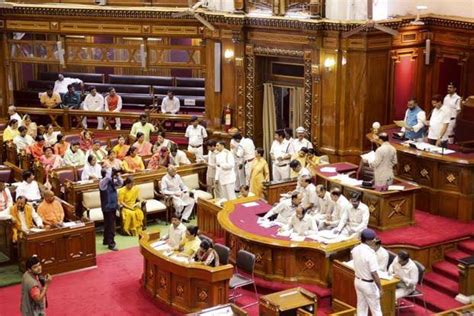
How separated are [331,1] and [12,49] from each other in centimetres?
932

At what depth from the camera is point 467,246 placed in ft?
48.6

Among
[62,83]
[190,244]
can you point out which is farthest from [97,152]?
[190,244]

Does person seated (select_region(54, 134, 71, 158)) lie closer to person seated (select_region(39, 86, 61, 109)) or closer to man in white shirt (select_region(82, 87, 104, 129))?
man in white shirt (select_region(82, 87, 104, 129))

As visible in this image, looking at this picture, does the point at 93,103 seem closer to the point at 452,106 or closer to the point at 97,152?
the point at 97,152

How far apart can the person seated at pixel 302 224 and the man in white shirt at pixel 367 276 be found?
210cm

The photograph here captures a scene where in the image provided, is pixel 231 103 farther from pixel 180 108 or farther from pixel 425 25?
pixel 425 25

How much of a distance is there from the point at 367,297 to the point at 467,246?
3309 millimetres

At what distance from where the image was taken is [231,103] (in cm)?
2044

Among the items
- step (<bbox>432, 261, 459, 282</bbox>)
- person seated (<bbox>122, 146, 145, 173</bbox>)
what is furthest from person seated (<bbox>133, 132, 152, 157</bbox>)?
step (<bbox>432, 261, 459, 282</bbox>)

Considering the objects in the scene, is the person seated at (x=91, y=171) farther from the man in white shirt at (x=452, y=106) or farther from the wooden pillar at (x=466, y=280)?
the wooden pillar at (x=466, y=280)

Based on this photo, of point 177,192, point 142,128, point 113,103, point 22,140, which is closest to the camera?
point 177,192

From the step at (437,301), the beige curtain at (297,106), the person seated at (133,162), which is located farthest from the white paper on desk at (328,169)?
the person seated at (133,162)

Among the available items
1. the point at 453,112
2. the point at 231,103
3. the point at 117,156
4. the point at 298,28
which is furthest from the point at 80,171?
the point at 453,112

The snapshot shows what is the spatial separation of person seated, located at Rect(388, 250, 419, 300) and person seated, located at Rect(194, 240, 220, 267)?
2.61 m
